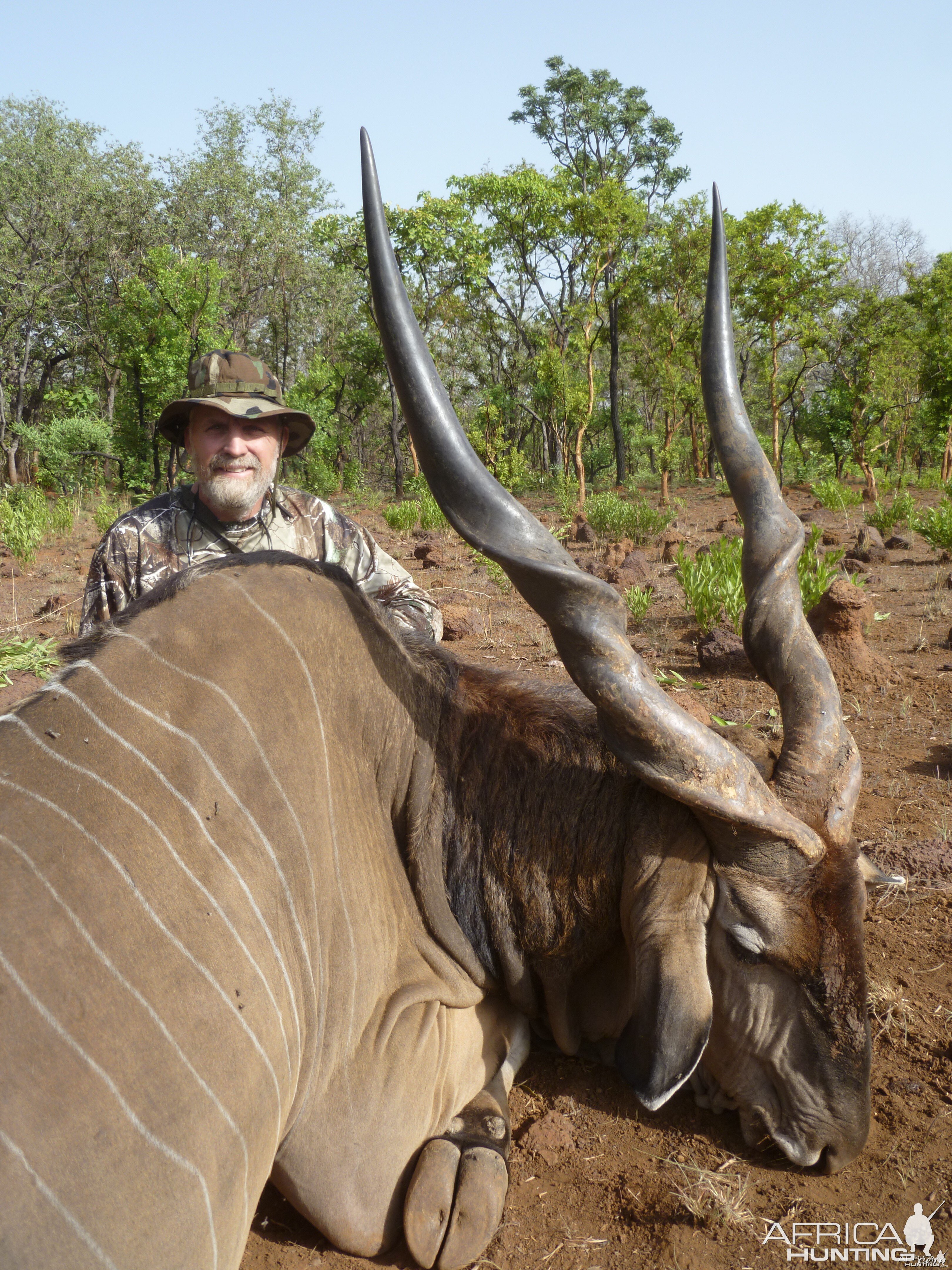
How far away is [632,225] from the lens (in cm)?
2136

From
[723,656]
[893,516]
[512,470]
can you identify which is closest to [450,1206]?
[723,656]

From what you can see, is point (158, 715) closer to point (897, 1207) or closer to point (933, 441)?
point (897, 1207)

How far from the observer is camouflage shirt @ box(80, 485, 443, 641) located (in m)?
3.54

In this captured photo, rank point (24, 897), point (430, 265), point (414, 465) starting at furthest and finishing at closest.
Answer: point (414, 465)
point (430, 265)
point (24, 897)

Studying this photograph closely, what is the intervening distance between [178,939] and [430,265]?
2491 cm

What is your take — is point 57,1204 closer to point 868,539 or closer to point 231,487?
point 231,487

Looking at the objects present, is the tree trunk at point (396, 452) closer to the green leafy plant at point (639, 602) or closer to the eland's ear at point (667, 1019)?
the green leafy plant at point (639, 602)

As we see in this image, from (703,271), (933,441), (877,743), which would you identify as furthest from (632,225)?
(877,743)

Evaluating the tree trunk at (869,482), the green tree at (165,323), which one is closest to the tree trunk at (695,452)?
the tree trunk at (869,482)

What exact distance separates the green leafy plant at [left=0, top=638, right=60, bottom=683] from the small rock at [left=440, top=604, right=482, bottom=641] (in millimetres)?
2685

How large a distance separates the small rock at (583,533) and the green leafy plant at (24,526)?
6721 mm

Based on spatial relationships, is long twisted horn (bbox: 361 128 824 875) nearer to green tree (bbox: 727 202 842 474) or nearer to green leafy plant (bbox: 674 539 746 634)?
green leafy plant (bbox: 674 539 746 634)

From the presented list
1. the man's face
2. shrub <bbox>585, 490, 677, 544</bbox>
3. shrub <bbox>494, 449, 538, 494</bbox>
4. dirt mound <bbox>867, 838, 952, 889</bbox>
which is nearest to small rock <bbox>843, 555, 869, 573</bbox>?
shrub <bbox>585, 490, 677, 544</bbox>
